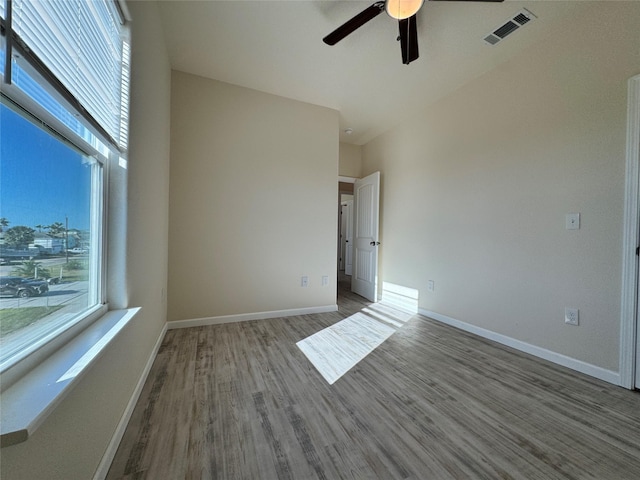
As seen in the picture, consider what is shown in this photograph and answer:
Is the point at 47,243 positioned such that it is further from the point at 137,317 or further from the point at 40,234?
the point at 137,317

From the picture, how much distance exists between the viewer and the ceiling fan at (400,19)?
5.27 feet

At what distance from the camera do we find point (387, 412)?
145 centimetres

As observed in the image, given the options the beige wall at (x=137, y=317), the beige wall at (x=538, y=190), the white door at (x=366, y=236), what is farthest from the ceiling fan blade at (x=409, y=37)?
the white door at (x=366, y=236)

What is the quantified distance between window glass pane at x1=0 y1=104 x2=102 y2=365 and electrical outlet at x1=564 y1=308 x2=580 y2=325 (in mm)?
3092

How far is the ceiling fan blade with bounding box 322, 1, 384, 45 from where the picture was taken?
64.5 inches

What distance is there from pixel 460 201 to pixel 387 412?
7.69ft

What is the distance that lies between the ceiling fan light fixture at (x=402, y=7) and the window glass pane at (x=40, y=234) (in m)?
1.93

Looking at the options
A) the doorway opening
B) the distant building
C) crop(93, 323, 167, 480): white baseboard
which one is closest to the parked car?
the distant building

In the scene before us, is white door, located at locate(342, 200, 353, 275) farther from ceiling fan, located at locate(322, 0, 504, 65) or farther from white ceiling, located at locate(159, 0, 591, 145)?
ceiling fan, located at locate(322, 0, 504, 65)

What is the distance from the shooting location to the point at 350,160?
457 centimetres

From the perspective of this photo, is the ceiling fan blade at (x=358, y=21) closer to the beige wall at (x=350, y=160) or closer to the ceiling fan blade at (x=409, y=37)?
the ceiling fan blade at (x=409, y=37)

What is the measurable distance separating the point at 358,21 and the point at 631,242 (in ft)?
7.78

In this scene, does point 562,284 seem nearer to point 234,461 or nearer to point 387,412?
point 387,412

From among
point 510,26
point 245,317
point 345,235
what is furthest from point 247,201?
point 345,235
